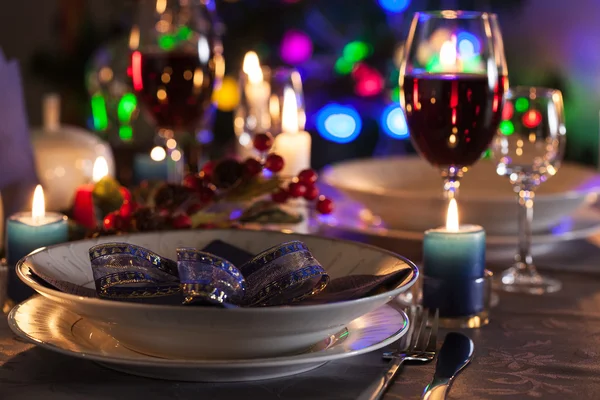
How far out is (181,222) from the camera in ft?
3.21

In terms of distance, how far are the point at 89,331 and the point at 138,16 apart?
31.6 inches

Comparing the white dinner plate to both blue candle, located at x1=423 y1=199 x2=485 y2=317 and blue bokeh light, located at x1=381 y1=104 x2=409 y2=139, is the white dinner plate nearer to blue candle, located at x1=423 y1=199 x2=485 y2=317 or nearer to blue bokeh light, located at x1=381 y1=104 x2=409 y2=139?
blue candle, located at x1=423 y1=199 x2=485 y2=317

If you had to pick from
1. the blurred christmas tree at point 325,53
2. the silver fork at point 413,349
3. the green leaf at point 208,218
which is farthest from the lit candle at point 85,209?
the blurred christmas tree at point 325,53

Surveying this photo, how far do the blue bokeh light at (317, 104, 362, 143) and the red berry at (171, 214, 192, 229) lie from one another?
367cm

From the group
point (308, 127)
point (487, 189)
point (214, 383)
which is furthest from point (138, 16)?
point (308, 127)

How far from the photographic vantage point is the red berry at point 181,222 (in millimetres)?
975

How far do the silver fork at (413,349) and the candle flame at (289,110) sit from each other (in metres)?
0.65

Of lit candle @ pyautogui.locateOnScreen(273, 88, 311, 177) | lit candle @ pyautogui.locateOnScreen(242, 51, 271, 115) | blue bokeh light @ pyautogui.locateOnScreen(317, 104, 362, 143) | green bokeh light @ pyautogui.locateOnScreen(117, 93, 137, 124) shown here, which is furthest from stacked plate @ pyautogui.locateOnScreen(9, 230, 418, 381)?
blue bokeh light @ pyautogui.locateOnScreen(317, 104, 362, 143)

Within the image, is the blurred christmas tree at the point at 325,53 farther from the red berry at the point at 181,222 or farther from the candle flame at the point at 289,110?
the red berry at the point at 181,222

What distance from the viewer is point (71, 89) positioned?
13.9 feet

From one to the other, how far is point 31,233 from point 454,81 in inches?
19.7

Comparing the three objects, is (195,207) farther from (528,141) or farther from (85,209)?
(528,141)

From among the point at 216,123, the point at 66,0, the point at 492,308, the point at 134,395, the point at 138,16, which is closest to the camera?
the point at 134,395

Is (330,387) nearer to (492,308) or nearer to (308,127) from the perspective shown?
(492,308)
